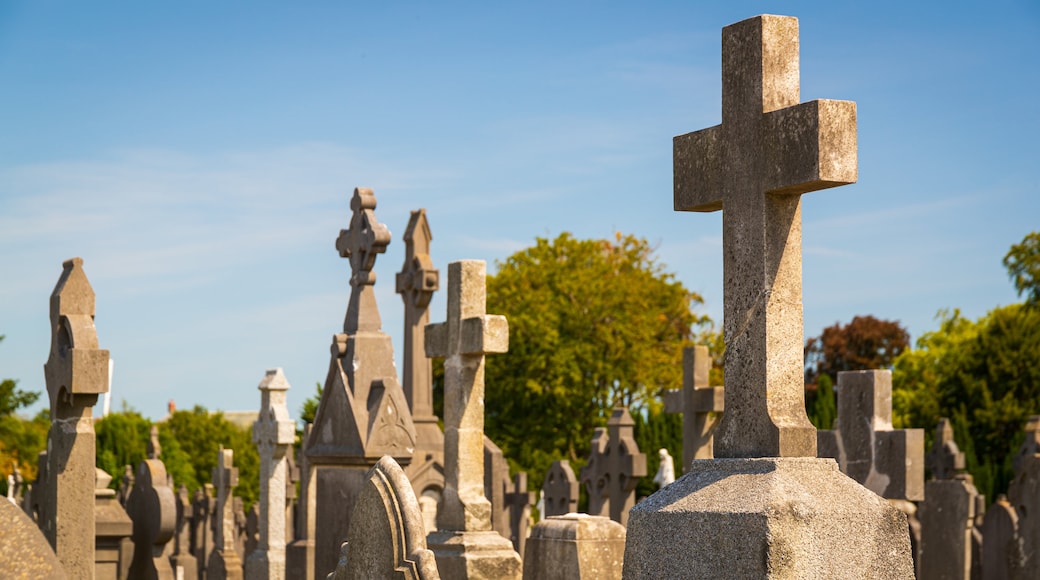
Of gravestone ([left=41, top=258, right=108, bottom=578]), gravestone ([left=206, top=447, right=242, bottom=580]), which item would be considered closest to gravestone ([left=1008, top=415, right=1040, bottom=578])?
gravestone ([left=206, top=447, right=242, bottom=580])

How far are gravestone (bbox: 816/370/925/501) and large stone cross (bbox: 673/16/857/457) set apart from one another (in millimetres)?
5713

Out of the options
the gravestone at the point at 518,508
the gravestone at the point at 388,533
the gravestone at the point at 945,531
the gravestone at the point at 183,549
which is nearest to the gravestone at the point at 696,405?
the gravestone at the point at 945,531

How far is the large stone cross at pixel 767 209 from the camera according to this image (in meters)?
5.16

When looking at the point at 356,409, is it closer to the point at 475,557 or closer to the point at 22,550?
the point at 475,557

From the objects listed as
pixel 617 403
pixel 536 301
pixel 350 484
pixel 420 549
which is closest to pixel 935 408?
pixel 617 403

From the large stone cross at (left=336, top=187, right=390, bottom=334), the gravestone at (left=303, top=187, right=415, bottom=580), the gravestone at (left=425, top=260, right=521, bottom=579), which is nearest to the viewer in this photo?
the gravestone at (left=425, top=260, right=521, bottom=579)

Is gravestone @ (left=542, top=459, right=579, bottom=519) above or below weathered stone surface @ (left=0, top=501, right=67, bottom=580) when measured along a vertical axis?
below

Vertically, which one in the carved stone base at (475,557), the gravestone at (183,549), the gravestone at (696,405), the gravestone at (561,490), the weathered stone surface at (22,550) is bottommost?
the gravestone at (183,549)

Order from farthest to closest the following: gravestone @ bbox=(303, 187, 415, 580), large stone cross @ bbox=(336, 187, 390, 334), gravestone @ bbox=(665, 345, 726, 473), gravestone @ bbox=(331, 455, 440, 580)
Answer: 1. gravestone @ bbox=(665, 345, 726, 473)
2. large stone cross @ bbox=(336, 187, 390, 334)
3. gravestone @ bbox=(303, 187, 415, 580)
4. gravestone @ bbox=(331, 455, 440, 580)

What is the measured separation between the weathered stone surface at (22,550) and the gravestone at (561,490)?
53.1ft

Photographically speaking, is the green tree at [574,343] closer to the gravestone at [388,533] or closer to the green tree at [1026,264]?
the green tree at [1026,264]

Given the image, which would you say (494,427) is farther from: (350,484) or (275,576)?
(350,484)

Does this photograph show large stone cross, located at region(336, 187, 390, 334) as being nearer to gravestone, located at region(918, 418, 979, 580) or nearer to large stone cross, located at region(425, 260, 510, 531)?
large stone cross, located at region(425, 260, 510, 531)

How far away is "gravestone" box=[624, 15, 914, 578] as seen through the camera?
489 cm
